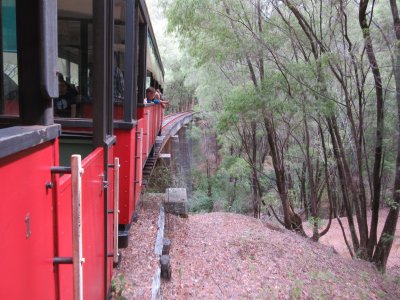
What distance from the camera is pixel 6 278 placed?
3.83 ft

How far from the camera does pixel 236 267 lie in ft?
26.4

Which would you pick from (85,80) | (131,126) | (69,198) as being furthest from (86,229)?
(85,80)

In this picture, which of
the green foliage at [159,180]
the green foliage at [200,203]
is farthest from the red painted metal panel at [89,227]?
the green foliage at [200,203]

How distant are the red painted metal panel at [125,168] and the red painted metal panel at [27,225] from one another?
3.19 m

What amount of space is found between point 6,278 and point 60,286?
75cm

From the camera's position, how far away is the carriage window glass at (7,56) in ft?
8.60

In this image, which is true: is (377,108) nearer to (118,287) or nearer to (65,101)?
(65,101)

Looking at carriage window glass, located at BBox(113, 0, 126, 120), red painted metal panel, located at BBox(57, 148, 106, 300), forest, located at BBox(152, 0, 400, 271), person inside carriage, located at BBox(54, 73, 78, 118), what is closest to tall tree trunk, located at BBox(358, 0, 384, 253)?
forest, located at BBox(152, 0, 400, 271)

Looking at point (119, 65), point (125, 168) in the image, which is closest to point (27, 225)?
point (125, 168)

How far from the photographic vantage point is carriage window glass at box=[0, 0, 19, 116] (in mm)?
2622

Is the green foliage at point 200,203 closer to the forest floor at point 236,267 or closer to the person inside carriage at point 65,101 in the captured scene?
the forest floor at point 236,267

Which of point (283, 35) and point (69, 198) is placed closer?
point (69, 198)

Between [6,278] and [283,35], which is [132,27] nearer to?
[6,278]

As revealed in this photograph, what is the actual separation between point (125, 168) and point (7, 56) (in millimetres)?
2656
